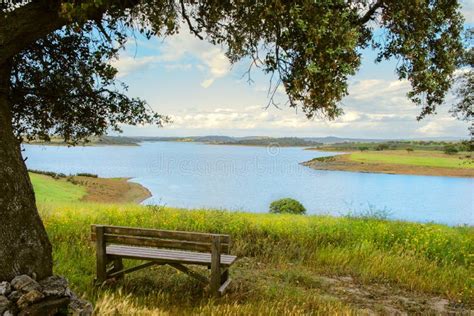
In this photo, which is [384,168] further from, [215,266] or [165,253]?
[215,266]

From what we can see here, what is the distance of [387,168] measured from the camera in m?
94.9

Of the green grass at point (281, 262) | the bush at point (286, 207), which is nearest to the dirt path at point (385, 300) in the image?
the green grass at point (281, 262)

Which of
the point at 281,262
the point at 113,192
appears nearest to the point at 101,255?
the point at 281,262

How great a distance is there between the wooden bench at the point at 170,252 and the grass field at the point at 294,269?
0.36 metres

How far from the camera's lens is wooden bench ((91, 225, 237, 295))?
27.3 feet

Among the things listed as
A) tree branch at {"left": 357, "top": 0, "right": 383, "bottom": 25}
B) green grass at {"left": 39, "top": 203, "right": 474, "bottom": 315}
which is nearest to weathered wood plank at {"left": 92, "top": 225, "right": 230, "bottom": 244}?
green grass at {"left": 39, "top": 203, "right": 474, "bottom": 315}

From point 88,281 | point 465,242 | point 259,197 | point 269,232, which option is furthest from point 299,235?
→ point 259,197

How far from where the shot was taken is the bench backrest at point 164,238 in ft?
27.5

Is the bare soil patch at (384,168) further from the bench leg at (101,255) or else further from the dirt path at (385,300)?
the bench leg at (101,255)

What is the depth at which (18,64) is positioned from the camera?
31.4 feet

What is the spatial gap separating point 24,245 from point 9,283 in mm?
544

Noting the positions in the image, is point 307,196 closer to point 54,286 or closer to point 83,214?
point 83,214

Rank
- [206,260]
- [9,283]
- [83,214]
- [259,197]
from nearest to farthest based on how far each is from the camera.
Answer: [9,283], [206,260], [83,214], [259,197]

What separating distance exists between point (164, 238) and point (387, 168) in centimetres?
9252
